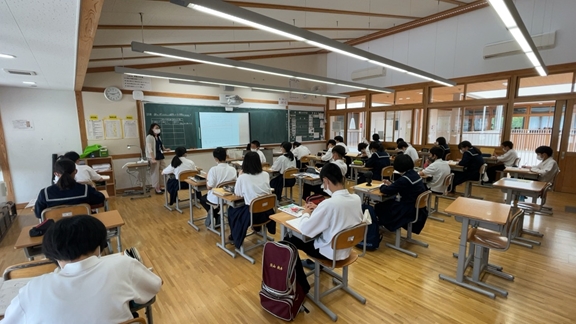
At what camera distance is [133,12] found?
11.4 ft

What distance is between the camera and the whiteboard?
25.1 ft

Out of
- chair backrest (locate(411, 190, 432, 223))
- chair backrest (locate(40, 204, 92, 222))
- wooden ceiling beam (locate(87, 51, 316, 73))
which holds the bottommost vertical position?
chair backrest (locate(411, 190, 432, 223))

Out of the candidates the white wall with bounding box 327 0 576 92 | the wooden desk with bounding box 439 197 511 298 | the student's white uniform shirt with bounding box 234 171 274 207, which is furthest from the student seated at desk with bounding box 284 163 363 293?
the white wall with bounding box 327 0 576 92

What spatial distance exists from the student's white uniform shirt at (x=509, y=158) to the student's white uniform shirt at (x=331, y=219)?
580 centimetres

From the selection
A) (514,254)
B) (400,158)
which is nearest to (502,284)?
(514,254)

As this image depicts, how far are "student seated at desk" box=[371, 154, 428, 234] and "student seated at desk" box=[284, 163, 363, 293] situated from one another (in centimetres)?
128

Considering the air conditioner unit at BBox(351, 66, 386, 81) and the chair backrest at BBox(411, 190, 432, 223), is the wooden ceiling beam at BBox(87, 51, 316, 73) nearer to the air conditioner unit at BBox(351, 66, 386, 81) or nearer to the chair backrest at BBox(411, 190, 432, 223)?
the air conditioner unit at BBox(351, 66, 386, 81)

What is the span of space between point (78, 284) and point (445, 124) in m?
9.12

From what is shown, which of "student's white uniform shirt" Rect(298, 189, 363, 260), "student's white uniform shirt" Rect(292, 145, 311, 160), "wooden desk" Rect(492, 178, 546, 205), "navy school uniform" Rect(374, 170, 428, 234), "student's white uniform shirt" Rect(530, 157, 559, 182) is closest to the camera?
"student's white uniform shirt" Rect(298, 189, 363, 260)

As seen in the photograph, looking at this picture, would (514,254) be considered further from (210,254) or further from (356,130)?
(356,130)

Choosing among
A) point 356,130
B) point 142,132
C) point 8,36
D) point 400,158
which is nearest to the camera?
point 8,36

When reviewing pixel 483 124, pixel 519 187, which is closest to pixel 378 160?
pixel 519 187

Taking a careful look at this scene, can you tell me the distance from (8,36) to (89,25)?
33.3 inches

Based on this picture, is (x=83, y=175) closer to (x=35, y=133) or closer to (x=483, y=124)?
(x=35, y=133)
